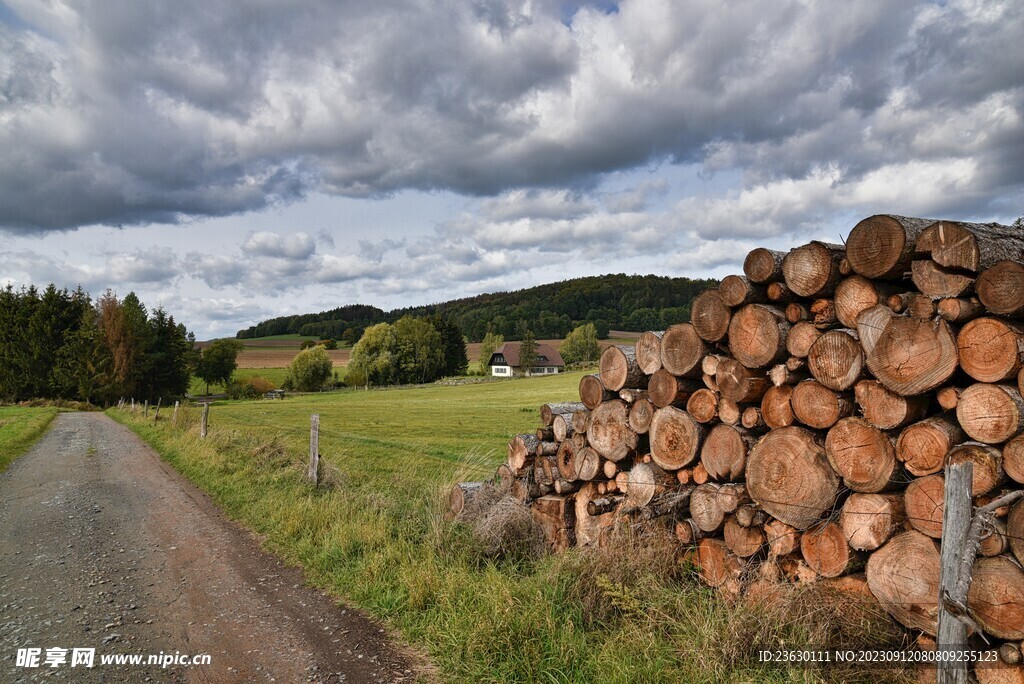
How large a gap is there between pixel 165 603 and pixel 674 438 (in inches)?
228

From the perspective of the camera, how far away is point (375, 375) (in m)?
80.1

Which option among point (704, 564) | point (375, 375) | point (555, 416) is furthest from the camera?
point (375, 375)

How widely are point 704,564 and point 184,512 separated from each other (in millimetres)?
9367

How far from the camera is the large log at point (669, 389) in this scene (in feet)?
19.5

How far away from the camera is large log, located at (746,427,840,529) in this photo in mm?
4625

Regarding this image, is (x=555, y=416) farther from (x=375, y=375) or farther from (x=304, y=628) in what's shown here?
(x=375, y=375)

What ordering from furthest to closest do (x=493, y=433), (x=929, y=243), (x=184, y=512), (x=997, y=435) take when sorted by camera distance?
(x=493, y=433) → (x=184, y=512) → (x=929, y=243) → (x=997, y=435)

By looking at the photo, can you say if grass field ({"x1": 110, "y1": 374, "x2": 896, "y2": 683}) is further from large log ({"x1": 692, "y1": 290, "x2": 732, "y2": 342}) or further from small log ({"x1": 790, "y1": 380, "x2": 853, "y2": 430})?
large log ({"x1": 692, "y1": 290, "x2": 732, "y2": 342})

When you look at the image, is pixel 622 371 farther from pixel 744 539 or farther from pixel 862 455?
pixel 862 455

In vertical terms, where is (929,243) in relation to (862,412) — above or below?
above

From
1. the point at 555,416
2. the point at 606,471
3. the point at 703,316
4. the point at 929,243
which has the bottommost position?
the point at 606,471

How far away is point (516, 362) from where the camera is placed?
9806cm

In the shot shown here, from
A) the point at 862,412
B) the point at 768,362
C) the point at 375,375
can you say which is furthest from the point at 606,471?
the point at 375,375

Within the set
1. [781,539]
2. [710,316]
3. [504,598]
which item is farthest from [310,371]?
[781,539]
